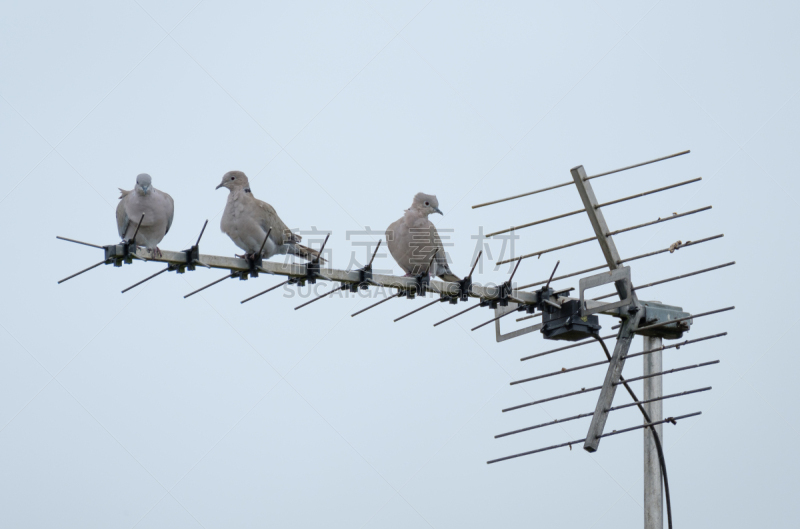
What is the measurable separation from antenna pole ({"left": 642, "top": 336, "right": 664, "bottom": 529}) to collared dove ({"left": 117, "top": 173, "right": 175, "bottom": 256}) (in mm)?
4486

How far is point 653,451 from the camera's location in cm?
829

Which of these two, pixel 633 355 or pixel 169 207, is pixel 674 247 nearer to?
pixel 633 355

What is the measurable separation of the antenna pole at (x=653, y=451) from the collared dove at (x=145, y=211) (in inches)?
177

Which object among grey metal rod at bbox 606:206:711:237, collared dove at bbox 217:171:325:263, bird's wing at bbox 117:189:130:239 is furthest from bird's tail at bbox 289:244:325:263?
grey metal rod at bbox 606:206:711:237

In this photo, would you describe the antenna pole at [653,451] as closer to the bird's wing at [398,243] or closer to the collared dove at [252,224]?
the bird's wing at [398,243]

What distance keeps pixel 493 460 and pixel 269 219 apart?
3230 millimetres

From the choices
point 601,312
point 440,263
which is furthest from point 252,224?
point 601,312

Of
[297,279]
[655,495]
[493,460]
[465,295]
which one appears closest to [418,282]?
[465,295]

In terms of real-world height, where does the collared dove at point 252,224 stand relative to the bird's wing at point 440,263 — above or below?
below

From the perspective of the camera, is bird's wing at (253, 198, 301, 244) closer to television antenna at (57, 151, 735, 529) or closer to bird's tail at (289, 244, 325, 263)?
bird's tail at (289, 244, 325, 263)

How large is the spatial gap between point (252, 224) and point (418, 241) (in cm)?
179

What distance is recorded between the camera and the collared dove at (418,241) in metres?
10.7

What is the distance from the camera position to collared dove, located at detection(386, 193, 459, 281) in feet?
35.0

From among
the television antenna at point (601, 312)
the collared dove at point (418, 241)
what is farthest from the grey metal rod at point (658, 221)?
the collared dove at point (418, 241)
